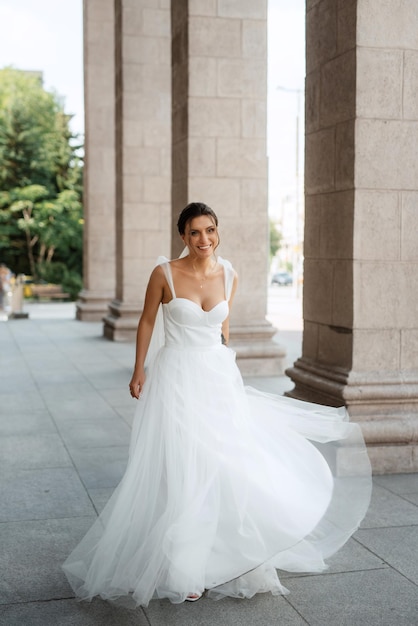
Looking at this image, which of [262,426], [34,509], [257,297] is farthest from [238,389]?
[257,297]

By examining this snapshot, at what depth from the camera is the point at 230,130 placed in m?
11.4

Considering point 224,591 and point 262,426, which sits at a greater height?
point 262,426

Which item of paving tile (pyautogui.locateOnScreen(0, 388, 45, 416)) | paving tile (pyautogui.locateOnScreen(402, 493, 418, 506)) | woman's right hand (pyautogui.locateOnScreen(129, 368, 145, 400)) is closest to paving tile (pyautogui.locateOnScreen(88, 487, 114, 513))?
woman's right hand (pyautogui.locateOnScreen(129, 368, 145, 400))

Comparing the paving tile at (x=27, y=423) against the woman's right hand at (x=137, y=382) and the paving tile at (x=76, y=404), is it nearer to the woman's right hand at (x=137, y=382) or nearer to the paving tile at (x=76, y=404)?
the paving tile at (x=76, y=404)

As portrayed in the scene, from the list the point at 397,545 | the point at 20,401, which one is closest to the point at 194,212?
the point at 397,545

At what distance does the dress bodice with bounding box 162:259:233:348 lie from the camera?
15.2 ft

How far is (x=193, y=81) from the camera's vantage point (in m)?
11.2

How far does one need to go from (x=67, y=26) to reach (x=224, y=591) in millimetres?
66814

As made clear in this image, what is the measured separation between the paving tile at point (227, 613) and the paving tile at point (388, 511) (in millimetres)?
1400

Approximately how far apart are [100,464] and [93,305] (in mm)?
15276

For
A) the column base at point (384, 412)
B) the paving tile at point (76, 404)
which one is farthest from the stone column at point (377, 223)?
the paving tile at point (76, 404)

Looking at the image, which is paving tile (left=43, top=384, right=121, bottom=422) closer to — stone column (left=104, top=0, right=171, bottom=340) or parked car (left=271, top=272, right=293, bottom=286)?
stone column (left=104, top=0, right=171, bottom=340)

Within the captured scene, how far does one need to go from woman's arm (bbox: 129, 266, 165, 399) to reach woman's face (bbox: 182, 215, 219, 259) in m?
0.25

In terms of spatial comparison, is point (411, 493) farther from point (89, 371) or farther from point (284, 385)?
point (89, 371)
